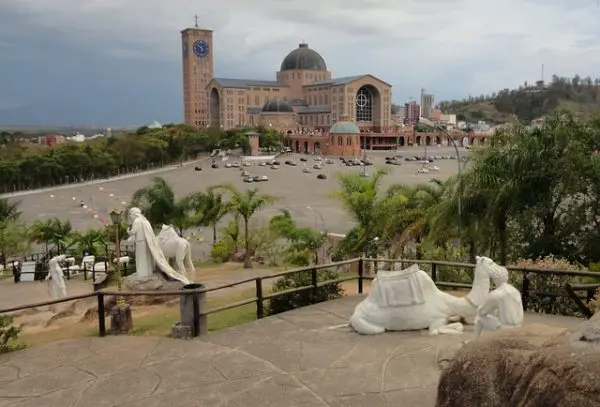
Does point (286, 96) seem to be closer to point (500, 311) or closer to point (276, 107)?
point (276, 107)

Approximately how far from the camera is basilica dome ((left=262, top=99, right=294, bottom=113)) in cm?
13838

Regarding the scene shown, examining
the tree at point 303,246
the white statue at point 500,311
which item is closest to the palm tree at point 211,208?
the tree at point 303,246

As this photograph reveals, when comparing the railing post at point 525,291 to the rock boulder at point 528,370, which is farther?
the railing post at point 525,291

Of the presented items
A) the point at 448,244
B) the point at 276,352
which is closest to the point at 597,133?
the point at 448,244

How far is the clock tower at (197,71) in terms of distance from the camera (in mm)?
150750

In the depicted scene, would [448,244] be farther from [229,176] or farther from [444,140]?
[444,140]

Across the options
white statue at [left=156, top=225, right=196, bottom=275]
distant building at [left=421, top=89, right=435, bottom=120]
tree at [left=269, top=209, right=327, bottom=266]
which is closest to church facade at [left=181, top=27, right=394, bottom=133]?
distant building at [left=421, top=89, right=435, bottom=120]

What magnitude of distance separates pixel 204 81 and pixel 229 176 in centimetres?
9040

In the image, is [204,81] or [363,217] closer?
[363,217]

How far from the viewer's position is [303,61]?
15312 cm

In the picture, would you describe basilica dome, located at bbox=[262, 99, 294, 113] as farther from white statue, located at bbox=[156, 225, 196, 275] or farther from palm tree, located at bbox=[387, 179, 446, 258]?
white statue, located at bbox=[156, 225, 196, 275]

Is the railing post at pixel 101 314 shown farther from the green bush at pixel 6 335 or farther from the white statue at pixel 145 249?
the white statue at pixel 145 249

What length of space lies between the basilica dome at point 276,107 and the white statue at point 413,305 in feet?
431

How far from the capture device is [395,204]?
18938 mm
